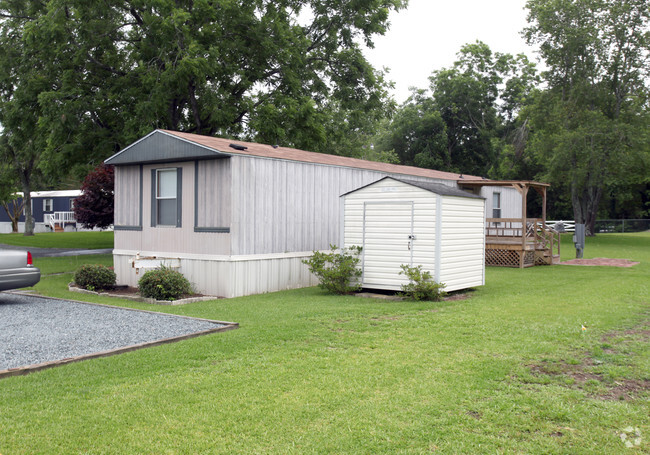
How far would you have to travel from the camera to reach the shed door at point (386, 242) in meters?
10.5

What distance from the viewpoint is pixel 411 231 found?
412 inches

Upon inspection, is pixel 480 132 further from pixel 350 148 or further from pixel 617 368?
pixel 617 368

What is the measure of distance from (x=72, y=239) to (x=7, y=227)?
17.2 m

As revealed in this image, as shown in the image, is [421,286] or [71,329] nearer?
[71,329]

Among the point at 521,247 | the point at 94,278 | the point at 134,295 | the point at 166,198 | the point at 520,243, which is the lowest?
the point at 134,295

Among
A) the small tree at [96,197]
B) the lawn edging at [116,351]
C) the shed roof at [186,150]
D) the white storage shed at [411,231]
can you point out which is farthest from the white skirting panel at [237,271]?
the small tree at [96,197]

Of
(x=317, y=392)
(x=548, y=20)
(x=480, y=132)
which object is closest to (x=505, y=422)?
(x=317, y=392)

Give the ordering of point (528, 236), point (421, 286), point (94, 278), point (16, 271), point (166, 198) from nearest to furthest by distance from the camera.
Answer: point (16, 271), point (421, 286), point (94, 278), point (166, 198), point (528, 236)

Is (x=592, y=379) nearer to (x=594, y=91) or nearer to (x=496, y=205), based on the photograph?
(x=496, y=205)

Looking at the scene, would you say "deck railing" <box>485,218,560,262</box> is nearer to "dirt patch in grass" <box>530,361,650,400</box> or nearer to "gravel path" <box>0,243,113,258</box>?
"dirt patch in grass" <box>530,361,650,400</box>

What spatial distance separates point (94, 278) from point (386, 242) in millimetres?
5727

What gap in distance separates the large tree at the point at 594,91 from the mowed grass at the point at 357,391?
77.3 feet

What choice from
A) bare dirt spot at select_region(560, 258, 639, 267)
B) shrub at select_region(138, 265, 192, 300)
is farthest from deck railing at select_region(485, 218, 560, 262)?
shrub at select_region(138, 265, 192, 300)

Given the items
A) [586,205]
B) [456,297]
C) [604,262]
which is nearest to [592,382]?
[456,297]
